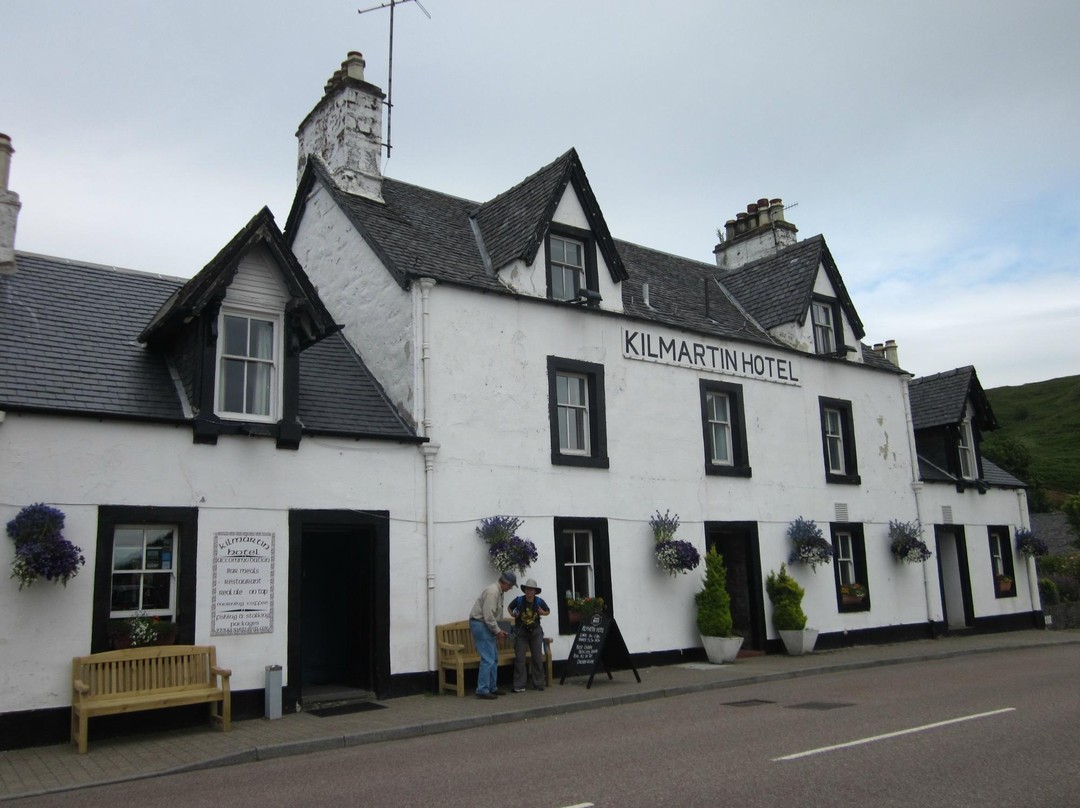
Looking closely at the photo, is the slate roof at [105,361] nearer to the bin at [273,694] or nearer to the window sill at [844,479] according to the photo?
the bin at [273,694]

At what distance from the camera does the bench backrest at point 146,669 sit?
1079 cm

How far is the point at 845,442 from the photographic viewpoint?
21797 millimetres

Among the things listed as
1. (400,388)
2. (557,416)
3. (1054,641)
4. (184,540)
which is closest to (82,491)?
(184,540)

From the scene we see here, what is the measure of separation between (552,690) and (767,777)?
675cm

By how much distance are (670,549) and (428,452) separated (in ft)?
16.8

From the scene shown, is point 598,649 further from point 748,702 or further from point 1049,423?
point 1049,423

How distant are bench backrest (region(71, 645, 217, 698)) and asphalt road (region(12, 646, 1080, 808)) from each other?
2254 mm

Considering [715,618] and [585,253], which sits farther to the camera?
[585,253]

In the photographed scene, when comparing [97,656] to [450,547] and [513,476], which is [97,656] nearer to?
[450,547]

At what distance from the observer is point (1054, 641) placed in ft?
71.2

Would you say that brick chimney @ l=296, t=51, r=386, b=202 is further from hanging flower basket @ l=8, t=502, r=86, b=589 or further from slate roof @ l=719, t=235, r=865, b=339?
slate roof @ l=719, t=235, r=865, b=339

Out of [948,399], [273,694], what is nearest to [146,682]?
[273,694]

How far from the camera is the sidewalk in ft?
30.4

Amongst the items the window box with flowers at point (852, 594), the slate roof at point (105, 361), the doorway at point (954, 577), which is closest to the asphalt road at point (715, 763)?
the slate roof at point (105, 361)
